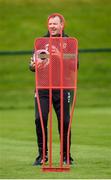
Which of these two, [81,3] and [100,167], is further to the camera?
[81,3]

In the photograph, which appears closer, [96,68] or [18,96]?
[18,96]


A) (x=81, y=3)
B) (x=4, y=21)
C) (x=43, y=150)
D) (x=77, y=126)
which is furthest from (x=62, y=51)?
(x=81, y=3)

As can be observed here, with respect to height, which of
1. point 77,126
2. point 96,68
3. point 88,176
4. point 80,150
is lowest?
point 96,68

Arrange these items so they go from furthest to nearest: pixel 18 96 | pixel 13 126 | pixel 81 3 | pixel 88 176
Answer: pixel 81 3 < pixel 18 96 < pixel 13 126 < pixel 88 176

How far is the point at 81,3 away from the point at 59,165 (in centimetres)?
3042

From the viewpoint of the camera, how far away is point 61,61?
10.5m

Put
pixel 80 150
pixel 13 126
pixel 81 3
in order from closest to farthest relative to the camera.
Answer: pixel 80 150, pixel 13 126, pixel 81 3

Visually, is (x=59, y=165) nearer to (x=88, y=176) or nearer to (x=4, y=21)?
(x=88, y=176)

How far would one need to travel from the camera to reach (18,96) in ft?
89.3

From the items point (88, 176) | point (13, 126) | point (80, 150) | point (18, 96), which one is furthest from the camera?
point (18, 96)

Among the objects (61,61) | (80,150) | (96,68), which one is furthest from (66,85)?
(96,68)

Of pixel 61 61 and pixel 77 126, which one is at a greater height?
pixel 61 61

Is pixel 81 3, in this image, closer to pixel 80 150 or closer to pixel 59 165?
pixel 80 150

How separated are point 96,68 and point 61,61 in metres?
22.0
